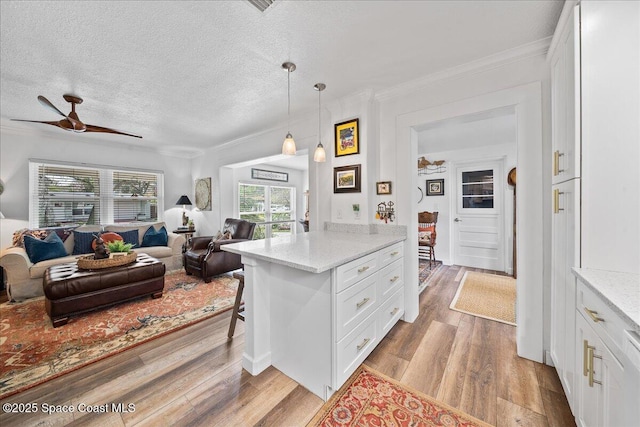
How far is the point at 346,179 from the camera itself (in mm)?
2871

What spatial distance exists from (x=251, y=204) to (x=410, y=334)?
527 centimetres

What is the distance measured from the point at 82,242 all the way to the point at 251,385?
423 centimetres

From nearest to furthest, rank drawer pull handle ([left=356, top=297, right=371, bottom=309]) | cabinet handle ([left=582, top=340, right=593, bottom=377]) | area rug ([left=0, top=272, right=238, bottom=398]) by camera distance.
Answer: cabinet handle ([left=582, top=340, right=593, bottom=377]), drawer pull handle ([left=356, top=297, right=371, bottom=309]), area rug ([left=0, top=272, right=238, bottom=398])

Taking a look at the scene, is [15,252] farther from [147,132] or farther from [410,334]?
[410,334]

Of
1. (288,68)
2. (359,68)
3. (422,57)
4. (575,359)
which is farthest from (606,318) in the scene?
(288,68)

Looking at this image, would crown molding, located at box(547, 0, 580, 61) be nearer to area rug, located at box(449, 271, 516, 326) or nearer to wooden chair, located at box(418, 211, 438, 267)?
area rug, located at box(449, 271, 516, 326)

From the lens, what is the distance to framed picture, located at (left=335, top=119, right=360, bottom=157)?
2.77 metres

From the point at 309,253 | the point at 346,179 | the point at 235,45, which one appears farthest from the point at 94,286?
the point at 346,179

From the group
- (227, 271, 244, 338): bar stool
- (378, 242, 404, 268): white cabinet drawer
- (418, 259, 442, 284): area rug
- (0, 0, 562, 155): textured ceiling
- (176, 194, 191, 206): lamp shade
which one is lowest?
(418, 259, 442, 284): area rug

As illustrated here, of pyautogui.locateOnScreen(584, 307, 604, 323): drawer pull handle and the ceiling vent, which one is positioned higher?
the ceiling vent

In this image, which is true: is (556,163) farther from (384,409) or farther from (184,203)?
(184,203)

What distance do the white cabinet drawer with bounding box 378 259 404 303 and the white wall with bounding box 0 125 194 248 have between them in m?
5.50

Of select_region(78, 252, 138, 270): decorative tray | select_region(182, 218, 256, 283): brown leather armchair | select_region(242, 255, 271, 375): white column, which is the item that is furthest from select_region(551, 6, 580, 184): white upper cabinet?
select_region(78, 252, 138, 270): decorative tray

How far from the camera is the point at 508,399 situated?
1.56 metres
